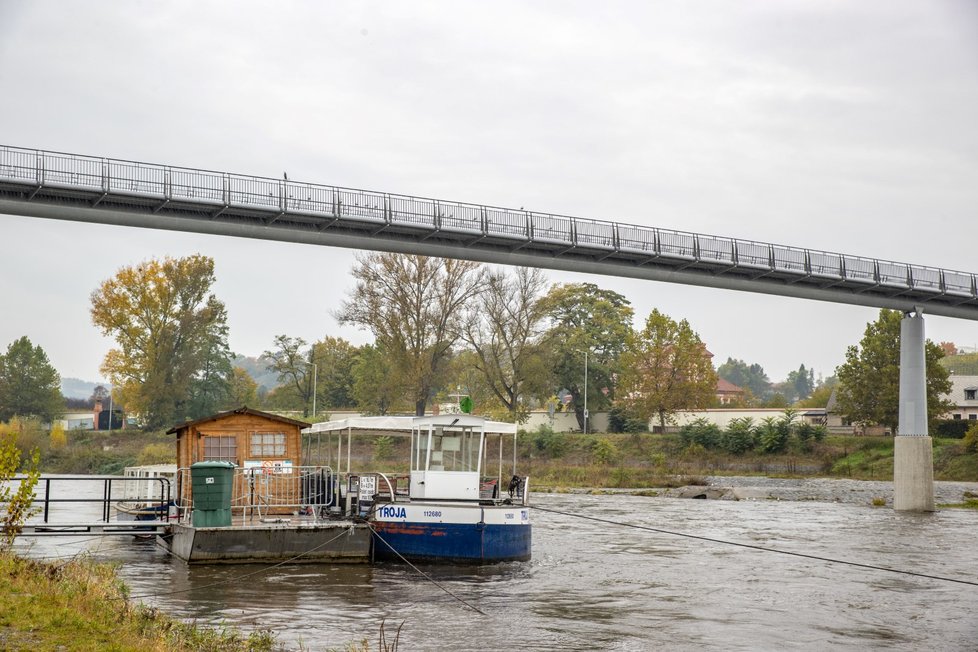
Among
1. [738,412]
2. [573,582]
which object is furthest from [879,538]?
[738,412]

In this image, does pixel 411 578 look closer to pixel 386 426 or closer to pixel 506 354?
pixel 386 426

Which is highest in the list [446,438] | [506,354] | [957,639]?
[506,354]

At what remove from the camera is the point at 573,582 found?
23.5 meters

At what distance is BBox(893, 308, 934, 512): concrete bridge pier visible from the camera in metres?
49.0

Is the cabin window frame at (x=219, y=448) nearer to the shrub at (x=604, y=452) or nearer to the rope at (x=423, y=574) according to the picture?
the rope at (x=423, y=574)

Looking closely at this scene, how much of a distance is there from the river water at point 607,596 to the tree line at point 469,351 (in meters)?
42.1

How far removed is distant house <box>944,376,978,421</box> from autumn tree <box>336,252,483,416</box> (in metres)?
44.7

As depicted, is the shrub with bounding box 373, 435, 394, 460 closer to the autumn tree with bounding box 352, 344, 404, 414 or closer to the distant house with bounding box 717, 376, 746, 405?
the autumn tree with bounding box 352, 344, 404, 414

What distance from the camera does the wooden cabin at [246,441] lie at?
27.0 meters

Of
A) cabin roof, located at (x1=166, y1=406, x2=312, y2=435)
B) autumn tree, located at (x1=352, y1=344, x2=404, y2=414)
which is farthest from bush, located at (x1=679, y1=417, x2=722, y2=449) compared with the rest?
cabin roof, located at (x1=166, y1=406, x2=312, y2=435)

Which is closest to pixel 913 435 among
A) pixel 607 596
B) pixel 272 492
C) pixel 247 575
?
pixel 607 596

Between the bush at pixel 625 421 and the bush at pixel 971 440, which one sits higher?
the bush at pixel 625 421

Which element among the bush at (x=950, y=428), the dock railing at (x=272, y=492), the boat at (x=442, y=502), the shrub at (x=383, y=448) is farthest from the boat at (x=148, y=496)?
the bush at (x=950, y=428)

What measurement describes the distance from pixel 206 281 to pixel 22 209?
149 ft
